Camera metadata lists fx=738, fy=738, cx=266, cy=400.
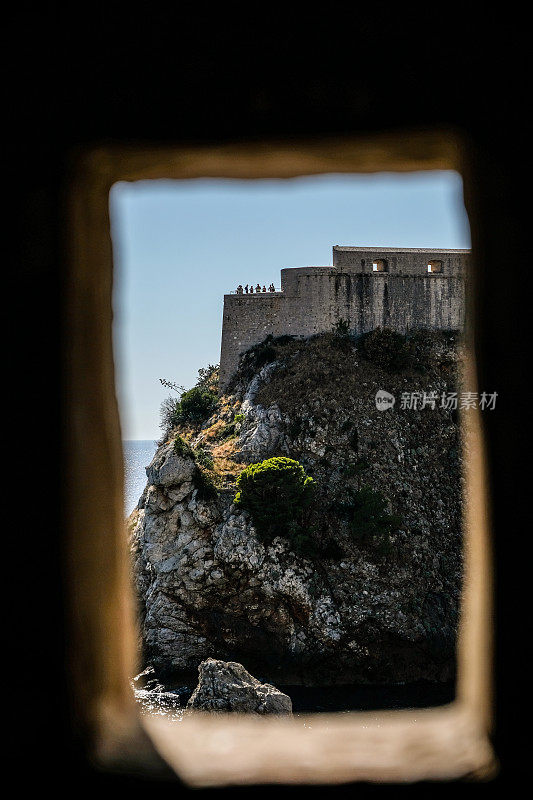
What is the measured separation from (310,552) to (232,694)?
29.0 feet

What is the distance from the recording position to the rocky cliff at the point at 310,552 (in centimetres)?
2752

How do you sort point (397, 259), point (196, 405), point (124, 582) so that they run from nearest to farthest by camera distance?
point (124, 582)
point (196, 405)
point (397, 259)

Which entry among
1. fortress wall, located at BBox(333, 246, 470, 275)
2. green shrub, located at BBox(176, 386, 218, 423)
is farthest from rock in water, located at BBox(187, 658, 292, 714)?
fortress wall, located at BBox(333, 246, 470, 275)

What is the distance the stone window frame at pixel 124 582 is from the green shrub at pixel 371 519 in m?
26.5

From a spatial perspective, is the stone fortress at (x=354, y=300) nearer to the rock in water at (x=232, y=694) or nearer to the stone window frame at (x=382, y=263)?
the stone window frame at (x=382, y=263)

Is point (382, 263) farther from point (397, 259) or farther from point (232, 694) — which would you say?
point (232, 694)

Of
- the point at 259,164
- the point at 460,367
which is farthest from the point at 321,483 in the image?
the point at 259,164

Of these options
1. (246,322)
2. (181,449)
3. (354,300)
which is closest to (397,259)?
(354,300)

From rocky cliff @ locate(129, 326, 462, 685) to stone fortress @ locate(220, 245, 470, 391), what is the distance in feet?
8.59

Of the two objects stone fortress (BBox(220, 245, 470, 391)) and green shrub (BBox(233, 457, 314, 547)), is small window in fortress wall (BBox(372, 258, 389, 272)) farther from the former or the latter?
green shrub (BBox(233, 457, 314, 547))

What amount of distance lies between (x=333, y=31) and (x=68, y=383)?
4.59ft

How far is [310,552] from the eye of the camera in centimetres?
2822

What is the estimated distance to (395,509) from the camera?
3017 cm

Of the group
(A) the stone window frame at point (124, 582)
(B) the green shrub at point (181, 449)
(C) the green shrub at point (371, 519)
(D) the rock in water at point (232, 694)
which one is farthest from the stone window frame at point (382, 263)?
(A) the stone window frame at point (124, 582)
